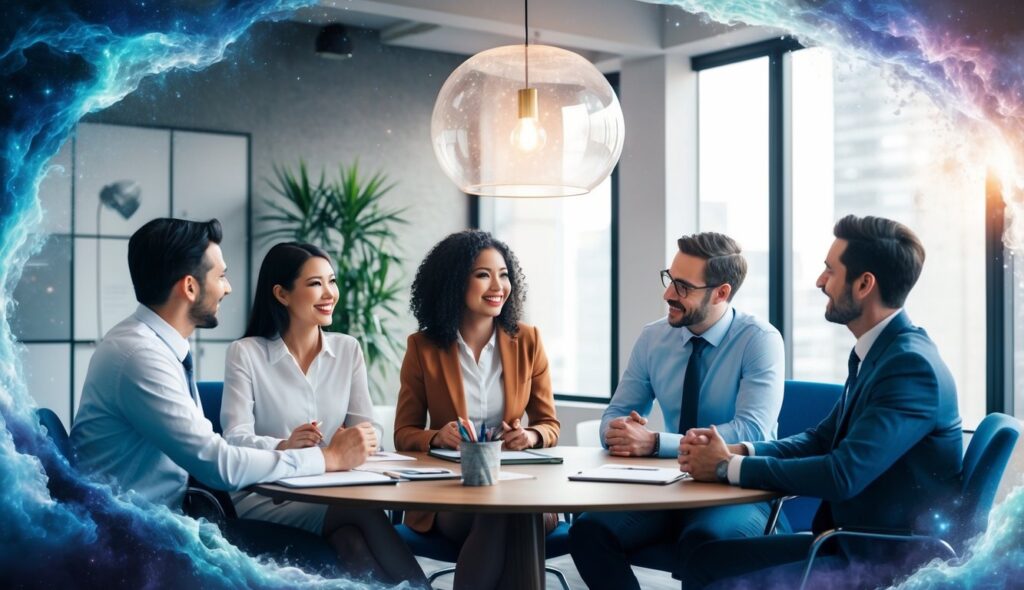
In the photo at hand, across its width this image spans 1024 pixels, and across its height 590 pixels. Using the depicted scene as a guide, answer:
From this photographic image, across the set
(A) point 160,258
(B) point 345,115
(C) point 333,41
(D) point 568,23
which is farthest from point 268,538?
(B) point 345,115

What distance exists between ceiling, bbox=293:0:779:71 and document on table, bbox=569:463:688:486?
2694 millimetres

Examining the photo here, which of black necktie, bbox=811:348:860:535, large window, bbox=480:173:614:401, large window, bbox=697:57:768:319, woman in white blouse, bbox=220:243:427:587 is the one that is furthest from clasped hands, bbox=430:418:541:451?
large window, bbox=480:173:614:401

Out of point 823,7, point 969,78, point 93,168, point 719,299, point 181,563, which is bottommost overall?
point 181,563

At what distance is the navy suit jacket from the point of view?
87.0 inches

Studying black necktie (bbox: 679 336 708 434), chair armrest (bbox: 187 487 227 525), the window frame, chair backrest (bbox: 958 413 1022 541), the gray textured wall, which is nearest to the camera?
chair backrest (bbox: 958 413 1022 541)

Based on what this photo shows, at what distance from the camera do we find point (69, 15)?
219cm

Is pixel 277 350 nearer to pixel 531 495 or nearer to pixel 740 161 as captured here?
pixel 531 495

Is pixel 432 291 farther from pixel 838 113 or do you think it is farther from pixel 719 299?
pixel 838 113

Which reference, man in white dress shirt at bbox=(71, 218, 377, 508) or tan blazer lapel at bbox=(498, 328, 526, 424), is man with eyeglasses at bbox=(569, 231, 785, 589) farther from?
man in white dress shirt at bbox=(71, 218, 377, 508)

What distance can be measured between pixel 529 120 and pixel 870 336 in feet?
3.11

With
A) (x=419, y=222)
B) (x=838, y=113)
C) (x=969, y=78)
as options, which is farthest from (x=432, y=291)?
(x=419, y=222)

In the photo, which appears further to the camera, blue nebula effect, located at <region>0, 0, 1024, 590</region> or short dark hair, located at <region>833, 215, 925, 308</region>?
short dark hair, located at <region>833, 215, 925, 308</region>

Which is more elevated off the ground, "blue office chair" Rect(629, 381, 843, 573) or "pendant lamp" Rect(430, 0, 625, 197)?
"pendant lamp" Rect(430, 0, 625, 197)

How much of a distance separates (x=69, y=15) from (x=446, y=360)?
4.76 feet
